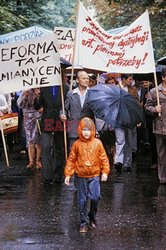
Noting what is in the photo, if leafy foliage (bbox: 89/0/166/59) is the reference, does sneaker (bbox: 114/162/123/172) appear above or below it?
below

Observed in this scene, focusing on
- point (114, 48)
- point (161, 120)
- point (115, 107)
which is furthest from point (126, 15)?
point (161, 120)

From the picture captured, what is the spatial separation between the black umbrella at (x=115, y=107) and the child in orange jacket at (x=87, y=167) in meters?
4.01

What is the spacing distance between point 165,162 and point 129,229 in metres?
3.66

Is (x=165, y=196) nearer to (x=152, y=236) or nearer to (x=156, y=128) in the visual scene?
(x=156, y=128)

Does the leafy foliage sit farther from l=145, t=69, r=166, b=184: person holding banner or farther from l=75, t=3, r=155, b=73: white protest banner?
l=145, t=69, r=166, b=184: person holding banner

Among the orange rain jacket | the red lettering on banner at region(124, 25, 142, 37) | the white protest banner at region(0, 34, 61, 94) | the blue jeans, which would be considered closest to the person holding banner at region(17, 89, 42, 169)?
the white protest banner at region(0, 34, 61, 94)

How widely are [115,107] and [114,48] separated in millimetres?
1341

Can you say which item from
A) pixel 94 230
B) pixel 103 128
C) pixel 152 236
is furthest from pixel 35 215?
pixel 103 128

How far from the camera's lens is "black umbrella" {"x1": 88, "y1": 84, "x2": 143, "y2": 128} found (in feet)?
39.1

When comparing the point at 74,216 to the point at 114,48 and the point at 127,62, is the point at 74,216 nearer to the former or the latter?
the point at 127,62

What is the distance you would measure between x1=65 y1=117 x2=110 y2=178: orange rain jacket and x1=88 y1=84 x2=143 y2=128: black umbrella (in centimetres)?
400

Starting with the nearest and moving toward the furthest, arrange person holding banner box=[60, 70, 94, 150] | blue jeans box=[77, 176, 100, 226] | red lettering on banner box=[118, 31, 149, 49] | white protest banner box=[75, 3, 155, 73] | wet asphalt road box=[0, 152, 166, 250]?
wet asphalt road box=[0, 152, 166, 250] → blue jeans box=[77, 176, 100, 226] → person holding banner box=[60, 70, 94, 150] → white protest banner box=[75, 3, 155, 73] → red lettering on banner box=[118, 31, 149, 49]

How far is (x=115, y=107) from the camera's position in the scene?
40.3ft

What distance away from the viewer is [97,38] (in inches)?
442
